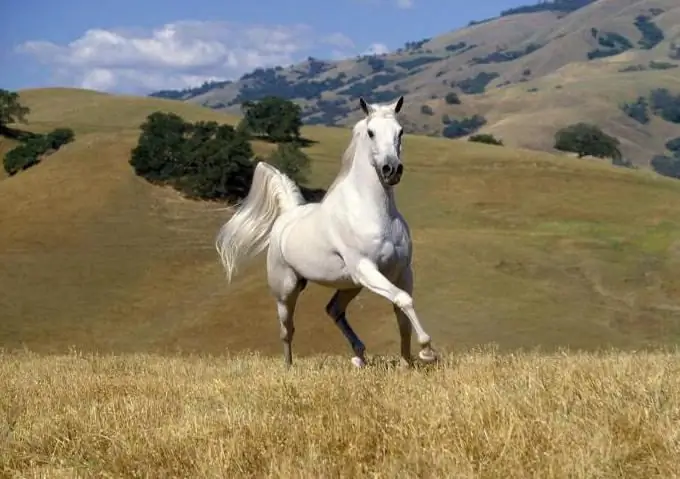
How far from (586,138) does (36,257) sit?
7211 cm

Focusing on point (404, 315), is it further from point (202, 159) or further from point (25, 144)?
point (25, 144)

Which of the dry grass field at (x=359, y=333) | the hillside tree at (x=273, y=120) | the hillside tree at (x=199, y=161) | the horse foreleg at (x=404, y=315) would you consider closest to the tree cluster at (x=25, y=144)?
the dry grass field at (x=359, y=333)

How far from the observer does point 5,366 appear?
12.5 m

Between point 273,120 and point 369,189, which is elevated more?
point 369,189

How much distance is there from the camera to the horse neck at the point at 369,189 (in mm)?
9469

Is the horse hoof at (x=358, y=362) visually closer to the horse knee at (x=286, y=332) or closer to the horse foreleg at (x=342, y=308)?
the horse foreleg at (x=342, y=308)

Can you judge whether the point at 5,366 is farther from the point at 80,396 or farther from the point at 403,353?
the point at 403,353

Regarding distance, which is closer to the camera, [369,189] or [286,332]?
[369,189]

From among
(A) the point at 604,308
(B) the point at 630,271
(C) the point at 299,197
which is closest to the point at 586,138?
(B) the point at 630,271

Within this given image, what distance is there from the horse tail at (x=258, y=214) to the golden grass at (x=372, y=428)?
4.21m

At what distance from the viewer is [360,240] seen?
935 centimetres

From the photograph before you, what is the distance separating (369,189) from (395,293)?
47.8 inches

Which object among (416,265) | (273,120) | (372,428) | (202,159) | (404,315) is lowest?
(416,265)

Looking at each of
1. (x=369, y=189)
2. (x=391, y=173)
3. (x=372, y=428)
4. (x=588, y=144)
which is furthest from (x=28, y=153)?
(x=372, y=428)
